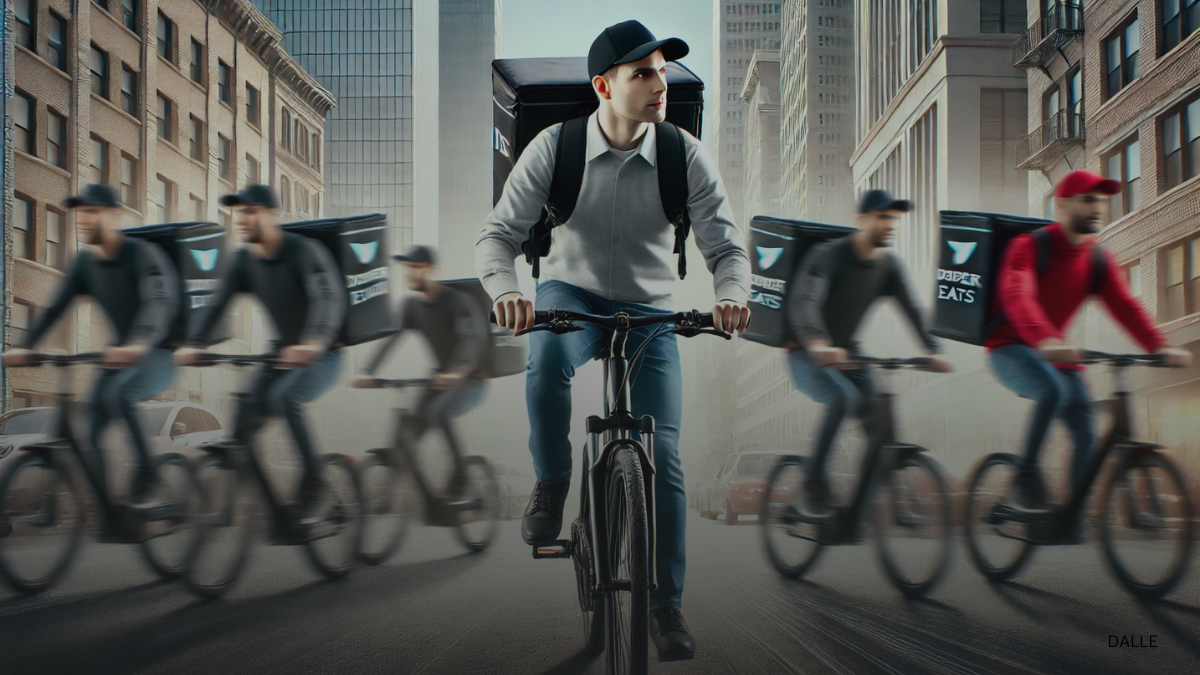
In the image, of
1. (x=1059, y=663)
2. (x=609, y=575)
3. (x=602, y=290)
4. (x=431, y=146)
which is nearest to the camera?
(x=609, y=575)

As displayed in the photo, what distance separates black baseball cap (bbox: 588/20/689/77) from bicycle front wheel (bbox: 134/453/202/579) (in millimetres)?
3349

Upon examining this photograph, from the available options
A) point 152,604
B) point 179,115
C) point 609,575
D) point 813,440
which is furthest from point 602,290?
point 179,115

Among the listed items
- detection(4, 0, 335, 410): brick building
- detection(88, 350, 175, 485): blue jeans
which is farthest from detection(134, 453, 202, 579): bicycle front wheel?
detection(4, 0, 335, 410): brick building

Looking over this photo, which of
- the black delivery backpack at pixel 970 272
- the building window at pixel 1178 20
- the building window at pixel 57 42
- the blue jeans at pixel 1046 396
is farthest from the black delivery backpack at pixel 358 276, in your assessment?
the building window at pixel 1178 20

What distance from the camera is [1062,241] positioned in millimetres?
5312

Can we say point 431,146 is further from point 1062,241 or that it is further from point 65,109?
point 1062,241

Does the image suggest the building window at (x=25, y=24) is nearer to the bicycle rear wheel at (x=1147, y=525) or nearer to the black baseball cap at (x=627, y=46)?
the black baseball cap at (x=627, y=46)

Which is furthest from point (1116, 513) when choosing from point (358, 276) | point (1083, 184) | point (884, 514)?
point (358, 276)

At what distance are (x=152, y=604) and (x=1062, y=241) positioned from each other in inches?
208

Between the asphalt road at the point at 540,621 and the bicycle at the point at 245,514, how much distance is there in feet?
0.31

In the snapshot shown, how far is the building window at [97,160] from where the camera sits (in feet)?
18.2

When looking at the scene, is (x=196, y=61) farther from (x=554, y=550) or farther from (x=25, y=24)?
(x=554, y=550)

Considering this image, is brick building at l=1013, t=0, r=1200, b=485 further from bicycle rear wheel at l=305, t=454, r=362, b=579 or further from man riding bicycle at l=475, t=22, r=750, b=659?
bicycle rear wheel at l=305, t=454, r=362, b=579

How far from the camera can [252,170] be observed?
19.3 ft
